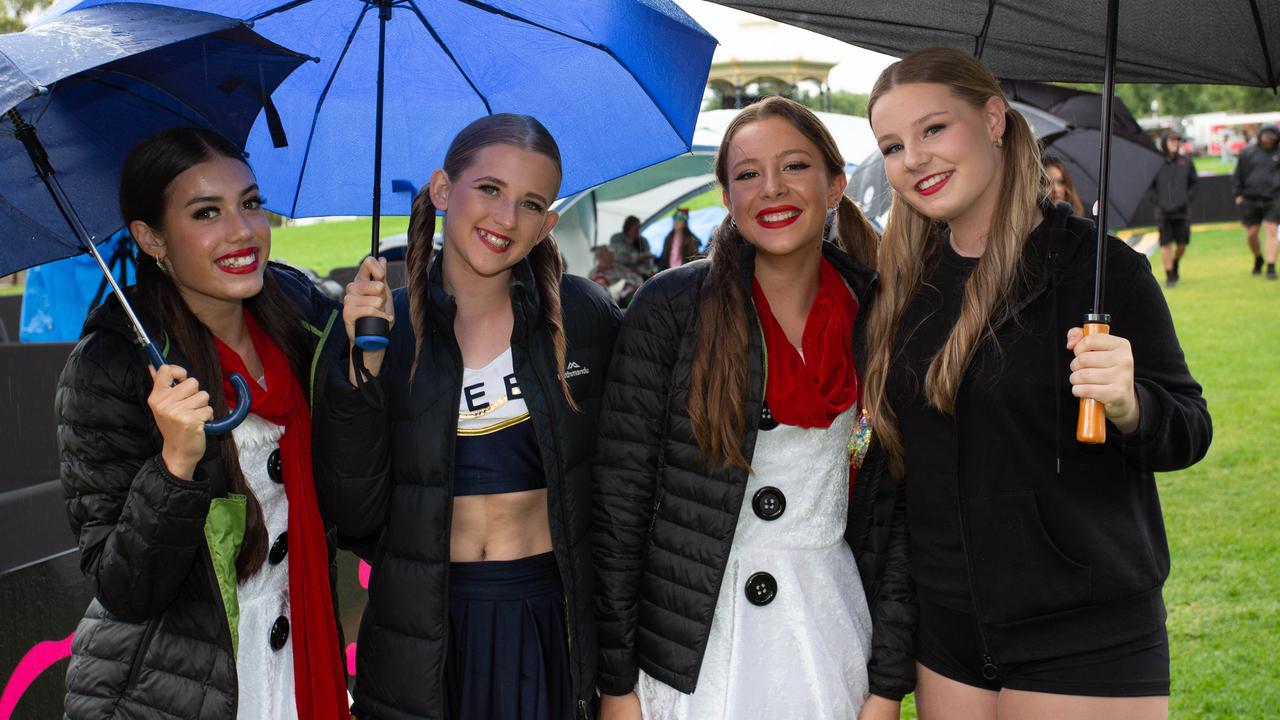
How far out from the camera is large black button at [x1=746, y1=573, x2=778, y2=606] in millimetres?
2832

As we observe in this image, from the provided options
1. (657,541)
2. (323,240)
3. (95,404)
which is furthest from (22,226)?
(323,240)

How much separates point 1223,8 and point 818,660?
6.23ft

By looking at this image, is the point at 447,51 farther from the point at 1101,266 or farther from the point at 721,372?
the point at 1101,266

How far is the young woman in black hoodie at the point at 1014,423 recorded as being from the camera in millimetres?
2467

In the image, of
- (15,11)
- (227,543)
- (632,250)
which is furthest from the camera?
(15,11)

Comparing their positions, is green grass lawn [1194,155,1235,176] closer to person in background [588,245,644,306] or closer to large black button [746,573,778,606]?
Answer: person in background [588,245,644,306]

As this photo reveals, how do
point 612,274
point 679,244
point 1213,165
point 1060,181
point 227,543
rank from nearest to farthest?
point 227,543
point 1060,181
point 679,244
point 612,274
point 1213,165

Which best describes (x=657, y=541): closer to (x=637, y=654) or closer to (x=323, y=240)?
(x=637, y=654)

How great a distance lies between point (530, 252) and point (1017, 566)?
157 centimetres

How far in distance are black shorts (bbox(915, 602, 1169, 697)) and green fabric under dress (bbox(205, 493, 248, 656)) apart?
5.69 feet

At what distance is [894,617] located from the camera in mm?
2850

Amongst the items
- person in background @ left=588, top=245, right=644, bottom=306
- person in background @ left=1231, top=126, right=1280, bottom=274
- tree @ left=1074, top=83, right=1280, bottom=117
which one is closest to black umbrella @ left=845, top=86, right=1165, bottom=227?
person in background @ left=588, top=245, right=644, bottom=306

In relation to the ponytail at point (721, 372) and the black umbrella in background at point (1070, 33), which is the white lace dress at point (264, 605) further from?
the black umbrella in background at point (1070, 33)

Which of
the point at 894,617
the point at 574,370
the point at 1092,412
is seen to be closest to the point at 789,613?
the point at 894,617
